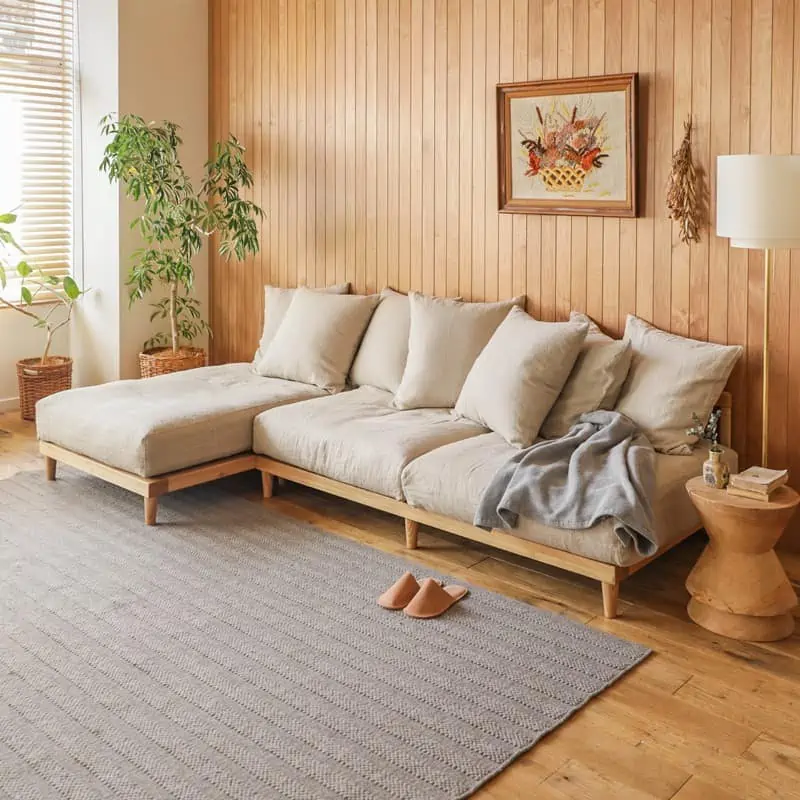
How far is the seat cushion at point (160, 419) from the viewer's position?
4230 millimetres

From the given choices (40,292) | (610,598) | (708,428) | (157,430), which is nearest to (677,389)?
(708,428)

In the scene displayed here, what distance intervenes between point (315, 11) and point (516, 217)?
5.50 ft

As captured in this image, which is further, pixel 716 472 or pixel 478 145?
pixel 478 145

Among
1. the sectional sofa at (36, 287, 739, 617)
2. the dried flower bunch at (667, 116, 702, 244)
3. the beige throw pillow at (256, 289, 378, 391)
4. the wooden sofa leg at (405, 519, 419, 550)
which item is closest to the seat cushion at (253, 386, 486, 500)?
the sectional sofa at (36, 287, 739, 617)

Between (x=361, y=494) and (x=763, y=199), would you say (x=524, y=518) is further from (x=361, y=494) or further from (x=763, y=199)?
(x=763, y=199)

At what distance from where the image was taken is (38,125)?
19.2ft

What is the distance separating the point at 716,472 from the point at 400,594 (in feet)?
3.65

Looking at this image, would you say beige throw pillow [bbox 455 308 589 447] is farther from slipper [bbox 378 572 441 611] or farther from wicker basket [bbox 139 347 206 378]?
wicker basket [bbox 139 347 206 378]

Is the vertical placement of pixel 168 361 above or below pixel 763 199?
below

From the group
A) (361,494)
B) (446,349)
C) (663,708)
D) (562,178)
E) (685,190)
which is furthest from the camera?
(446,349)

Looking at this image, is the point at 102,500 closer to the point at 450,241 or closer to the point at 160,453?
the point at 160,453

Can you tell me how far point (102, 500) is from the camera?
4527 millimetres

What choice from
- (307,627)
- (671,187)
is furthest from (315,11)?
(307,627)

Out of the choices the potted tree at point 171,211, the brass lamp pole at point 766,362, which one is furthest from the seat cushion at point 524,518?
the potted tree at point 171,211
